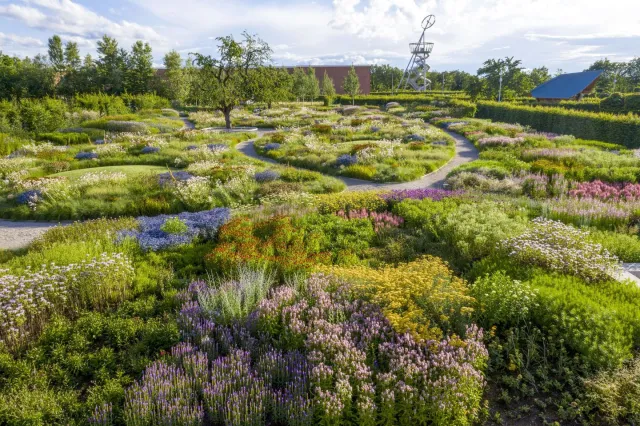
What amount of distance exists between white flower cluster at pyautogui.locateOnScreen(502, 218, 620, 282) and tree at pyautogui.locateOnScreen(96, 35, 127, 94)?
200ft

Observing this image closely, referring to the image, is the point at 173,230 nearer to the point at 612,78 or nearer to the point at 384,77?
the point at 612,78

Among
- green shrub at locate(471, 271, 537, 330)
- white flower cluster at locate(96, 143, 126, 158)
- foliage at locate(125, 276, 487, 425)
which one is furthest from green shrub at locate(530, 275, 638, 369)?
white flower cluster at locate(96, 143, 126, 158)

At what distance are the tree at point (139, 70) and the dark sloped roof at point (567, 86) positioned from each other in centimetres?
5500

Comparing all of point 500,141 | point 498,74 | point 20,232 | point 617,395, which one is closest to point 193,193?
point 20,232

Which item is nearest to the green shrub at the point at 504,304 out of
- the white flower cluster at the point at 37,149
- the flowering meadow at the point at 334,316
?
the flowering meadow at the point at 334,316

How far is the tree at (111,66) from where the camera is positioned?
56.0 m

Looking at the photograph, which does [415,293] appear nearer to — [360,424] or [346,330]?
[346,330]

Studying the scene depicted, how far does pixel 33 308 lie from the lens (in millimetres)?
5520

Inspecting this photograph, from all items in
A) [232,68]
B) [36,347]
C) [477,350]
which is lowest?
[36,347]

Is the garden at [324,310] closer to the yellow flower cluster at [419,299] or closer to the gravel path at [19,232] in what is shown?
the yellow flower cluster at [419,299]

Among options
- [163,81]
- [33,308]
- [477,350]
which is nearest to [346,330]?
[477,350]

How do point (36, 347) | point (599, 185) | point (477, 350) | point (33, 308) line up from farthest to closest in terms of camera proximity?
point (599, 185) < point (33, 308) < point (36, 347) < point (477, 350)

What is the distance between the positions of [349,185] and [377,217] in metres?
5.08

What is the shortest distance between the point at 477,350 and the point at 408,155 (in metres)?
14.5
